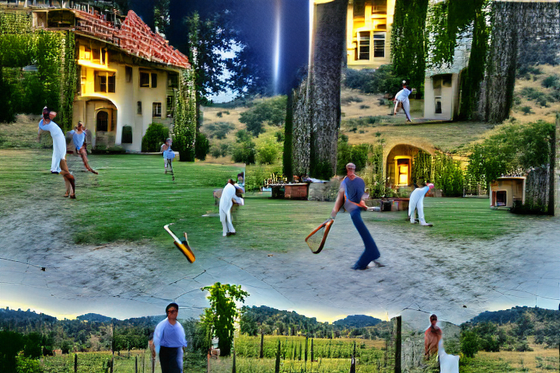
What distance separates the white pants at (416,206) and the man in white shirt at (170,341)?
7.66 feet

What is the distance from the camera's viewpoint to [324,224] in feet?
16.3

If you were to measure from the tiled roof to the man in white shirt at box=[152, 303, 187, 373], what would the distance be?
234 centimetres

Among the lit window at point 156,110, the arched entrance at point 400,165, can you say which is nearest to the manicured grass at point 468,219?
the arched entrance at point 400,165

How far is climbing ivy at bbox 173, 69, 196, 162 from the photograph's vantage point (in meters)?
5.20

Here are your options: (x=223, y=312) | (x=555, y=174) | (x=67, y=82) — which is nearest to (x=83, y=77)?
(x=67, y=82)

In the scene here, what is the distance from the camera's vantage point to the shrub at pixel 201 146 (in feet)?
17.1

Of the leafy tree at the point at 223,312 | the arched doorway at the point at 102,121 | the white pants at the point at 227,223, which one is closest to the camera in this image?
the leafy tree at the point at 223,312

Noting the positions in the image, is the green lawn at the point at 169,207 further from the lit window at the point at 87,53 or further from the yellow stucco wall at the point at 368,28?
the yellow stucco wall at the point at 368,28

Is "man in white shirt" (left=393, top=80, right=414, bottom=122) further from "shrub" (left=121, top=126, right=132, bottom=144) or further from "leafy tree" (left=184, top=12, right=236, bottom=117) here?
"shrub" (left=121, top=126, right=132, bottom=144)

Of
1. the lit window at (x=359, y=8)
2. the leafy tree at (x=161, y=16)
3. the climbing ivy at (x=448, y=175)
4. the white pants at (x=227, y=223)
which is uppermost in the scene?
the lit window at (x=359, y=8)

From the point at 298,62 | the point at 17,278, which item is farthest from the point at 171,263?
the point at 298,62

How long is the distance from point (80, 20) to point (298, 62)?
6.99ft

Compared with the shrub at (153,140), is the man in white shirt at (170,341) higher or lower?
lower

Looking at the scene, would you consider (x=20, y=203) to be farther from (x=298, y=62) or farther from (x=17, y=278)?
(x=298, y=62)
